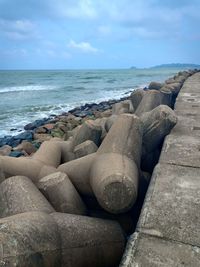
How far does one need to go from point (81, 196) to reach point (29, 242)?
128 cm

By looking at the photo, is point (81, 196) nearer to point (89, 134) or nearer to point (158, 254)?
point (89, 134)

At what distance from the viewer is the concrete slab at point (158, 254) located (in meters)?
1.68

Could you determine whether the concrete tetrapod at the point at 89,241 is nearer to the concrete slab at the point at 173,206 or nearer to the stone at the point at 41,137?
the concrete slab at the point at 173,206

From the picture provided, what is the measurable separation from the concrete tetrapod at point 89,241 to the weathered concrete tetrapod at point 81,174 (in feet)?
2.06

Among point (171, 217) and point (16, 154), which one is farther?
point (16, 154)

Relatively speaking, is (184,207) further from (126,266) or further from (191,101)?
(191,101)

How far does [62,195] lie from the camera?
9.11 feet

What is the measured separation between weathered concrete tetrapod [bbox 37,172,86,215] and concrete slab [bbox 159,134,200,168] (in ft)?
2.95

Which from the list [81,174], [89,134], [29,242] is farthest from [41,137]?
[29,242]

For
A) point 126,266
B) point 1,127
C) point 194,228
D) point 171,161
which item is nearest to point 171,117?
point 171,161

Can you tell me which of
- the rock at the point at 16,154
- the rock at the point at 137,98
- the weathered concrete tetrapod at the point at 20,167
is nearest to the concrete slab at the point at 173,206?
the weathered concrete tetrapod at the point at 20,167

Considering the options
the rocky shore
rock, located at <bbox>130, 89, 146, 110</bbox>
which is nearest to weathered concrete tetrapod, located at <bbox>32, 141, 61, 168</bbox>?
the rocky shore

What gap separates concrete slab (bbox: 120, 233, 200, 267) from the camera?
5.50 ft

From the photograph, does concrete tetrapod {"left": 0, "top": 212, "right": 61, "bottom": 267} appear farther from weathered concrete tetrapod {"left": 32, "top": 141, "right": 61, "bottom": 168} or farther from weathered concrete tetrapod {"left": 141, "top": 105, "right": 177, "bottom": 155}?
weathered concrete tetrapod {"left": 141, "top": 105, "right": 177, "bottom": 155}
